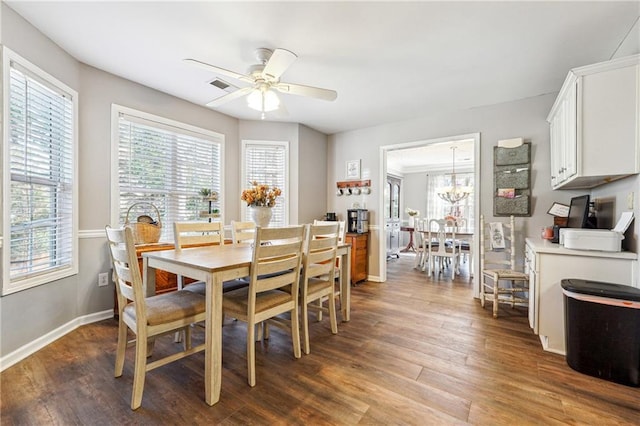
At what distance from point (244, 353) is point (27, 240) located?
1.95 meters

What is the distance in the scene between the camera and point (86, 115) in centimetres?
274

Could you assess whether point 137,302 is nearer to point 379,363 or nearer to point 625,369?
point 379,363

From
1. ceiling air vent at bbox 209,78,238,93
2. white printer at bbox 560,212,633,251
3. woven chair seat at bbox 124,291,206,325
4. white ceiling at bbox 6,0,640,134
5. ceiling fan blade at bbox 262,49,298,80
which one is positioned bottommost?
woven chair seat at bbox 124,291,206,325

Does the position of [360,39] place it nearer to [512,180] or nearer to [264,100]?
[264,100]

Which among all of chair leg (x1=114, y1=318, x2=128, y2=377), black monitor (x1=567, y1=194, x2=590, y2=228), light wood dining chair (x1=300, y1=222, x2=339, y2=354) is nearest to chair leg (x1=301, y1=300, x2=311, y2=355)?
light wood dining chair (x1=300, y1=222, x2=339, y2=354)

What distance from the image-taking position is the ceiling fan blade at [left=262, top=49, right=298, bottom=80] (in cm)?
190

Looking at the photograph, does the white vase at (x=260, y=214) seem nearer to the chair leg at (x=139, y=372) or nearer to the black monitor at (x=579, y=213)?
the chair leg at (x=139, y=372)

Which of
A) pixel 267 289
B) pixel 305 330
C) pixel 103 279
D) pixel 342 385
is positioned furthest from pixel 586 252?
pixel 103 279

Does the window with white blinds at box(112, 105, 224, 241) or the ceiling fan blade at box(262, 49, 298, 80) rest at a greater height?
the ceiling fan blade at box(262, 49, 298, 80)

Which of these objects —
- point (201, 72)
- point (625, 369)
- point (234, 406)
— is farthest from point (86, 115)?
point (625, 369)

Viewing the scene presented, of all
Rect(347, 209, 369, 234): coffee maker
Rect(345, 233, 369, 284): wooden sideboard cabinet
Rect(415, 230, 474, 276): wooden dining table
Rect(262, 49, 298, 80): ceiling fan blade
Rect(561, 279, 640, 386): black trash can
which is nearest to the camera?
Rect(561, 279, 640, 386): black trash can

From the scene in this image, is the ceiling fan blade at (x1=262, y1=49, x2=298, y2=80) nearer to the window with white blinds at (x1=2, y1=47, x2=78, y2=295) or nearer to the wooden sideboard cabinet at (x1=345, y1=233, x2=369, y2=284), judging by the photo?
the window with white blinds at (x1=2, y1=47, x2=78, y2=295)

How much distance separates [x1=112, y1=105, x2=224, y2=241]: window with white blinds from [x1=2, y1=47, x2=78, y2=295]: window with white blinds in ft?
1.49

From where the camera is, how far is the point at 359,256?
4.38 m
